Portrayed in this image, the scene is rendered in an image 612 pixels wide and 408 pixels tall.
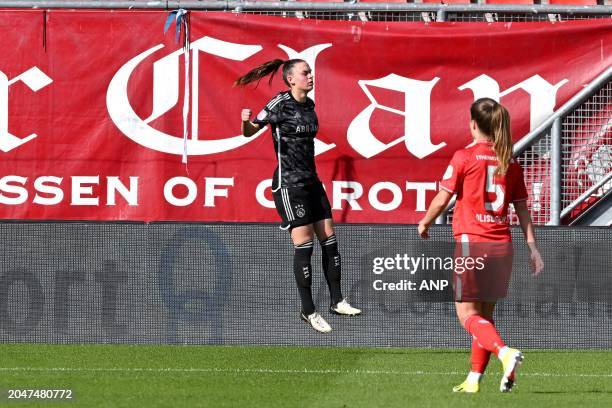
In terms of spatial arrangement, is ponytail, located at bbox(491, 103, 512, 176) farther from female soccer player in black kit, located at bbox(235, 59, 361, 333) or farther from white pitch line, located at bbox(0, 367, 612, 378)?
female soccer player in black kit, located at bbox(235, 59, 361, 333)

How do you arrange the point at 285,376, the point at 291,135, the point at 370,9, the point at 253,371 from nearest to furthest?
the point at 285,376 → the point at 253,371 → the point at 291,135 → the point at 370,9

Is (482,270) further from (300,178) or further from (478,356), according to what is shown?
(300,178)

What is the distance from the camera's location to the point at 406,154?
13.1 meters

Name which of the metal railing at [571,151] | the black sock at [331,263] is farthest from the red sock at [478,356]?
the metal railing at [571,151]

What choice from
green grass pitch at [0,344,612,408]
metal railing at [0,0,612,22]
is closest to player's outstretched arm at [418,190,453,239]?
green grass pitch at [0,344,612,408]

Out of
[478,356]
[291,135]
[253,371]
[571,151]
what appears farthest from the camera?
[571,151]

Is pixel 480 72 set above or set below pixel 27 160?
above

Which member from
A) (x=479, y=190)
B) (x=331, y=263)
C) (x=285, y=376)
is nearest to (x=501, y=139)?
(x=479, y=190)

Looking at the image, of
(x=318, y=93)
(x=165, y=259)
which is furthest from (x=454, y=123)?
(x=165, y=259)

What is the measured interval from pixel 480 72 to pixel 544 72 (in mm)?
637

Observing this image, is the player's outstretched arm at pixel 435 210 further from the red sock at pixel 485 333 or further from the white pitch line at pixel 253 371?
the white pitch line at pixel 253 371

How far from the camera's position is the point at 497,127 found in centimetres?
803

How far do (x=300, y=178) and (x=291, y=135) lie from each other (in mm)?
348

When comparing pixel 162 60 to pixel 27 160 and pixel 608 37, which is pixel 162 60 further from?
pixel 608 37
